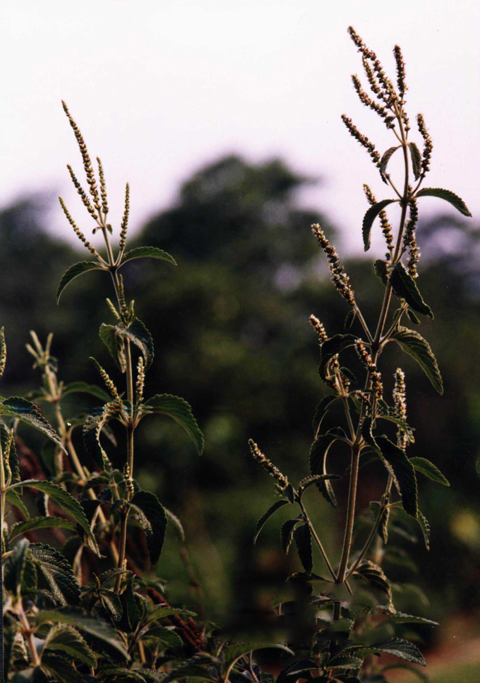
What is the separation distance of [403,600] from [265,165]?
1592mm

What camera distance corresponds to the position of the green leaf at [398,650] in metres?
0.38

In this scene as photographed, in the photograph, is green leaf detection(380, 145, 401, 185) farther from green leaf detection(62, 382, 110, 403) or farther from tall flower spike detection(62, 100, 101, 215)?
green leaf detection(62, 382, 110, 403)

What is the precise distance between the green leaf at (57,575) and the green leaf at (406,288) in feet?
0.79

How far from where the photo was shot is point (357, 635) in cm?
62

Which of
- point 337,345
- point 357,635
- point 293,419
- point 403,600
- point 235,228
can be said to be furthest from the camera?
point 235,228

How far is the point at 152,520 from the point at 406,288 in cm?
20

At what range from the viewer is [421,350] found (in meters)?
0.40

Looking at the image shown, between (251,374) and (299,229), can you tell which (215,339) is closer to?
(251,374)

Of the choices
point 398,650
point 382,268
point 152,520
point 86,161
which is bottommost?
point 398,650

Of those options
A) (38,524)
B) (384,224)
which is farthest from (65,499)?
(384,224)

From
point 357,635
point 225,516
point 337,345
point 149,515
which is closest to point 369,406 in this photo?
point 337,345

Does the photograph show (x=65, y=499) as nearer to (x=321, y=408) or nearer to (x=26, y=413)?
(x=26, y=413)

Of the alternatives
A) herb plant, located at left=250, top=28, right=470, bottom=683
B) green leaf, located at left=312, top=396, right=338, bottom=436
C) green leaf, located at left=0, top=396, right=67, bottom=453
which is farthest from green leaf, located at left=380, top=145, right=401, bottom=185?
green leaf, located at left=0, top=396, right=67, bottom=453

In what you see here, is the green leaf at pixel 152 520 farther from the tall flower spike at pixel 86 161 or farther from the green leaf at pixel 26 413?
the tall flower spike at pixel 86 161
